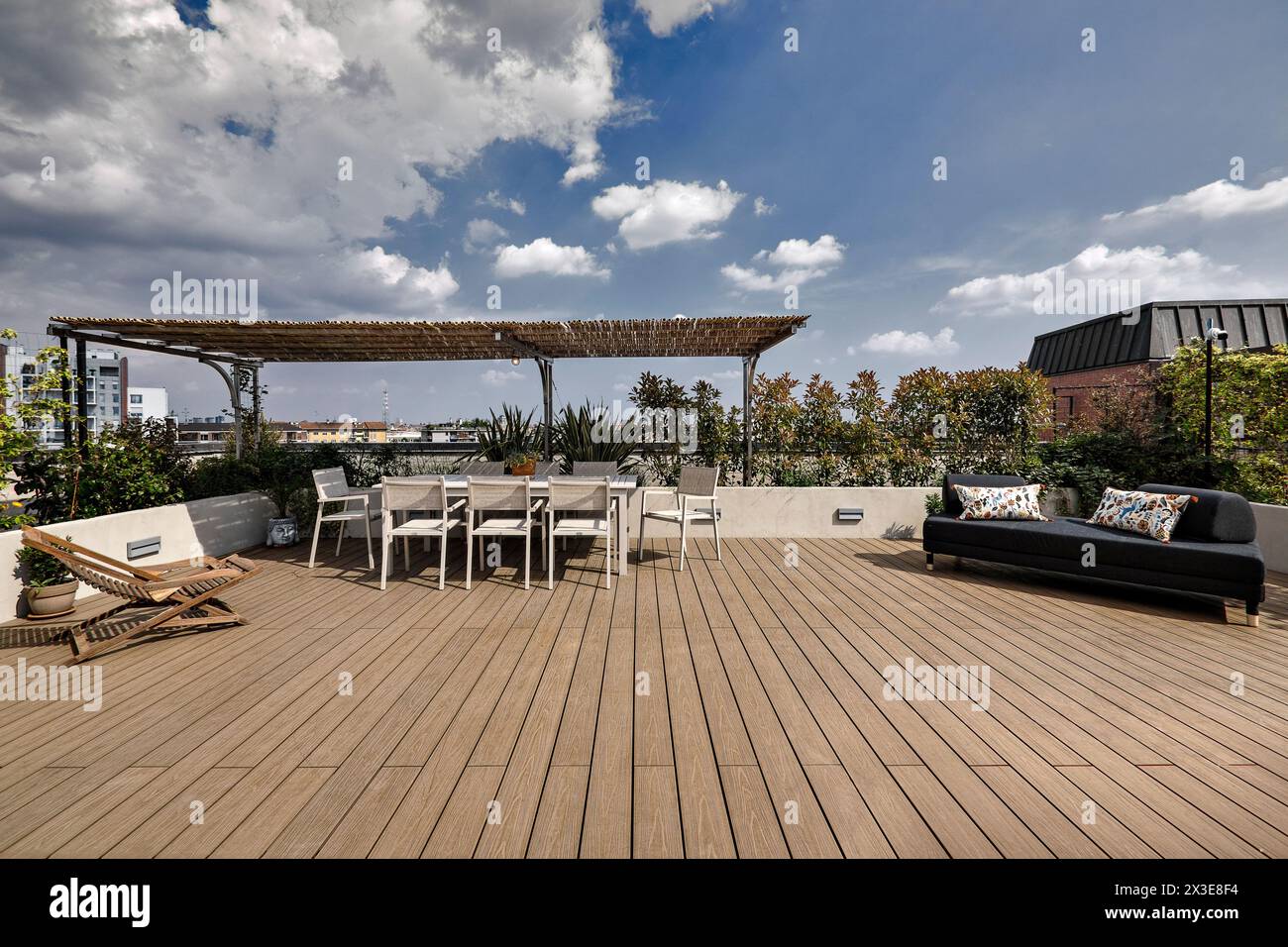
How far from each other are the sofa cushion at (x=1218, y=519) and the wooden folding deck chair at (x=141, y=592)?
6.93m

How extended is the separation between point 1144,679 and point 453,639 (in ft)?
12.6

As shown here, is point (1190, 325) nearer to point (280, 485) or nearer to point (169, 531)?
point (280, 485)

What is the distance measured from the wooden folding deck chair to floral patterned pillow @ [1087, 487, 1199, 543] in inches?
263

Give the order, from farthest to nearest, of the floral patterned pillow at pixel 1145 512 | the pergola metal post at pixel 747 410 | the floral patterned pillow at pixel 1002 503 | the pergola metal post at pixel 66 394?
the pergola metal post at pixel 747 410 → the floral patterned pillow at pixel 1002 503 → the pergola metal post at pixel 66 394 → the floral patterned pillow at pixel 1145 512

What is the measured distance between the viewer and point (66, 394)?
15.9ft

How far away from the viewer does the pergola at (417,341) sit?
529 centimetres

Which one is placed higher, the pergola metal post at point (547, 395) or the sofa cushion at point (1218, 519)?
the pergola metal post at point (547, 395)

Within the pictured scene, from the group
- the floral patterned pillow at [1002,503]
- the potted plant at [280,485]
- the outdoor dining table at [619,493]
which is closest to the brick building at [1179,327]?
the floral patterned pillow at [1002,503]

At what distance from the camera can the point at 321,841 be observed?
5.15 ft

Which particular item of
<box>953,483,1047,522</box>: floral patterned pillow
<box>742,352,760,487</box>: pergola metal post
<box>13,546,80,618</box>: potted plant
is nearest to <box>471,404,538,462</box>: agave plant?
<box>742,352,760,487</box>: pergola metal post

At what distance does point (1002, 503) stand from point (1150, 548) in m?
1.14

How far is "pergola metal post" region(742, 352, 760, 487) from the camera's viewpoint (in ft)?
22.0

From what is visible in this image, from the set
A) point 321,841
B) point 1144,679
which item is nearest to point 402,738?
point 321,841

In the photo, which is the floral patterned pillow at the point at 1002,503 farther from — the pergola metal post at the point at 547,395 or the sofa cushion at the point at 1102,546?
the pergola metal post at the point at 547,395
